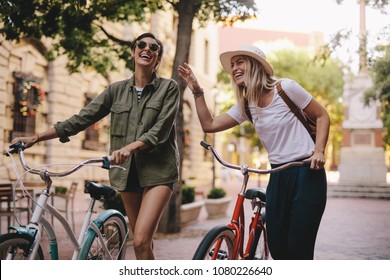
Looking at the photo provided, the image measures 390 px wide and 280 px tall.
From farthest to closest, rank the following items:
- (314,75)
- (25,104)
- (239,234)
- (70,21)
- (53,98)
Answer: (314,75), (53,98), (25,104), (70,21), (239,234)

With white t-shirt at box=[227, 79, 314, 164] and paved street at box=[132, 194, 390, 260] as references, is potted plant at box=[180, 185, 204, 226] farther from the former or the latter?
white t-shirt at box=[227, 79, 314, 164]

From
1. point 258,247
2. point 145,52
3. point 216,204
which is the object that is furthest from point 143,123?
point 216,204

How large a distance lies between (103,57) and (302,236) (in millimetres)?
7624

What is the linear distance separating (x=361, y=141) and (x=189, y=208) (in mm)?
12666

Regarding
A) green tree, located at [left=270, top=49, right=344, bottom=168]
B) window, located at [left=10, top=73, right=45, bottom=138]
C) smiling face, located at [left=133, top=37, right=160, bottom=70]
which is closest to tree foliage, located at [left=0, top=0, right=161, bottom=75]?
window, located at [left=10, top=73, right=45, bottom=138]

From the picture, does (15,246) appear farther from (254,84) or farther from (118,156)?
(254,84)

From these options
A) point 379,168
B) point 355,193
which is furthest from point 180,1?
point 379,168

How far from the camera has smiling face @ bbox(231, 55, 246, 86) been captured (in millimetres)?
3537

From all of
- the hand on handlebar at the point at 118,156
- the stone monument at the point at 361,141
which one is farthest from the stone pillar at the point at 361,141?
the hand on handlebar at the point at 118,156

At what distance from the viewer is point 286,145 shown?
348 cm

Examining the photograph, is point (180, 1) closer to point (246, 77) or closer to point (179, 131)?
point (179, 131)

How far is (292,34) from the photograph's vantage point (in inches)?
2438

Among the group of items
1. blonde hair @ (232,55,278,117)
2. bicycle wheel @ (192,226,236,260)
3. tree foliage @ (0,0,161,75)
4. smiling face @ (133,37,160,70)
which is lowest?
bicycle wheel @ (192,226,236,260)

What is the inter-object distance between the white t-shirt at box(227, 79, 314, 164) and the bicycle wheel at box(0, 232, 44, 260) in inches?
61.5
